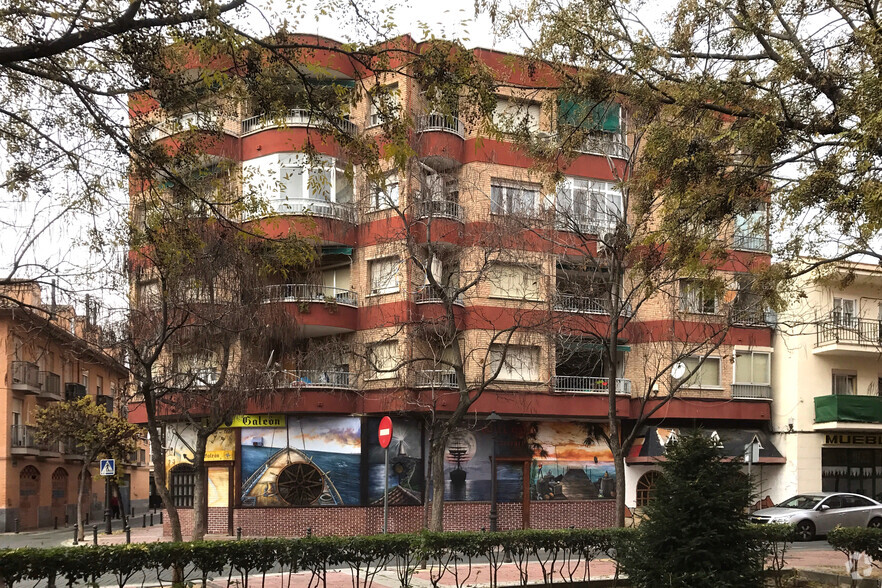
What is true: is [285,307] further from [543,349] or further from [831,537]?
[831,537]

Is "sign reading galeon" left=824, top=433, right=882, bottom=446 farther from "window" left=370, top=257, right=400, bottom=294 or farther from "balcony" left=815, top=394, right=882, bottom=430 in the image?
"window" left=370, top=257, right=400, bottom=294

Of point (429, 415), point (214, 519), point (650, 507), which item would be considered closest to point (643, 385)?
point (429, 415)

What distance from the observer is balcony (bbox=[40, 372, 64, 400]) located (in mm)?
44312

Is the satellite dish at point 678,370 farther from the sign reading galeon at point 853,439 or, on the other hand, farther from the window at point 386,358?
the window at point 386,358

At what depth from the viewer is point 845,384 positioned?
1310 inches

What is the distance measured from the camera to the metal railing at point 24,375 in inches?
1617

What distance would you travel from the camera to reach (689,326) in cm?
3036

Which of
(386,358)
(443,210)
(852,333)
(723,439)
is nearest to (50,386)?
(386,358)

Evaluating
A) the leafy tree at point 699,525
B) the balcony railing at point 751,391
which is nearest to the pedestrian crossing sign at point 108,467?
the balcony railing at point 751,391

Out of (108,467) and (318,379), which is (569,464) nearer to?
(318,379)

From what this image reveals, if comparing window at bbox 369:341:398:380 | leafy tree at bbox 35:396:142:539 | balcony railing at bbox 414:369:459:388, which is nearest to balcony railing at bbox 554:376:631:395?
balcony railing at bbox 414:369:459:388

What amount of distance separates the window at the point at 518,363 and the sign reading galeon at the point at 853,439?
11194 mm

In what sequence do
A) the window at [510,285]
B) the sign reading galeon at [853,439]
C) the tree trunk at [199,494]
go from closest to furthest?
the tree trunk at [199,494] < the window at [510,285] < the sign reading galeon at [853,439]

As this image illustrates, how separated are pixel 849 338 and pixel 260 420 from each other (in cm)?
2027
